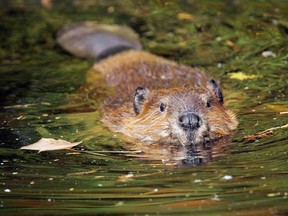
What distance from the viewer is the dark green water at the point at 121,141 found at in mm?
5018

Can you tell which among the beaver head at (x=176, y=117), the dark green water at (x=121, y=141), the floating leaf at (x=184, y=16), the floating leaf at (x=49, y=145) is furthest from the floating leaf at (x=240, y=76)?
the floating leaf at (x=49, y=145)

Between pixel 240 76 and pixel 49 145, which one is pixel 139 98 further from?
pixel 240 76

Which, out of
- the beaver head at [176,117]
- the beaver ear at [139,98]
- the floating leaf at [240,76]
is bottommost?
the beaver head at [176,117]

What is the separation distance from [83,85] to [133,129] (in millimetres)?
1917

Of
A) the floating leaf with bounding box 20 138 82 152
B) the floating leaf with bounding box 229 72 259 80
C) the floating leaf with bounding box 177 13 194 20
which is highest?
the floating leaf with bounding box 177 13 194 20

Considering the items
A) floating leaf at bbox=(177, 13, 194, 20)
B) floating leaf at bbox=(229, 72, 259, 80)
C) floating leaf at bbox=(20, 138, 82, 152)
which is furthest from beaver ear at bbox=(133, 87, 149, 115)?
floating leaf at bbox=(177, 13, 194, 20)

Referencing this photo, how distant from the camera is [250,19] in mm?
10594

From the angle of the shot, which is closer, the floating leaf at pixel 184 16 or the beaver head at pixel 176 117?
the beaver head at pixel 176 117

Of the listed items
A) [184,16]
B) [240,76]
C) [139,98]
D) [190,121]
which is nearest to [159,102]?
[139,98]

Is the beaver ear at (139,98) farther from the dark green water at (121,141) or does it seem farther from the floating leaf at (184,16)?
the floating leaf at (184,16)

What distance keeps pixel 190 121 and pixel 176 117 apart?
18 cm

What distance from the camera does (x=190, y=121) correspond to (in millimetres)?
6344

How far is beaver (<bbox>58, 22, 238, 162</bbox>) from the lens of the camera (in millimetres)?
6523

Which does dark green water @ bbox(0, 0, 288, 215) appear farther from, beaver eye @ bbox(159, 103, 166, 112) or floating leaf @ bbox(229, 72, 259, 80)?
beaver eye @ bbox(159, 103, 166, 112)
